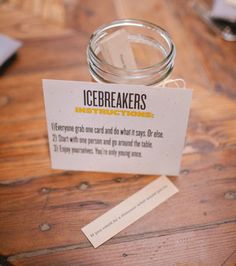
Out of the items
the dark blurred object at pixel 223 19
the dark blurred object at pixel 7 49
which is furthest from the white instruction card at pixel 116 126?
the dark blurred object at pixel 223 19

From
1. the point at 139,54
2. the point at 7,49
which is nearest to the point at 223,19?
the point at 139,54

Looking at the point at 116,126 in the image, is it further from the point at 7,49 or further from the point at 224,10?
the point at 224,10

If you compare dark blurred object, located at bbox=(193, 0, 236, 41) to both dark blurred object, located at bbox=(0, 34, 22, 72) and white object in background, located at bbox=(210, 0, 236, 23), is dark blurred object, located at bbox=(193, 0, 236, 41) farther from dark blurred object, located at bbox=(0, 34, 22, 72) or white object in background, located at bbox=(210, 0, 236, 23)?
dark blurred object, located at bbox=(0, 34, 22, 72)

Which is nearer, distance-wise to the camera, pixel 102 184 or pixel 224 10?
pixel 102 184

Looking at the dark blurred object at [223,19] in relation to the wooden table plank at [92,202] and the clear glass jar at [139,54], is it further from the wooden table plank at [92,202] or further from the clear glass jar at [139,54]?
the wooden table plank at [92,202]

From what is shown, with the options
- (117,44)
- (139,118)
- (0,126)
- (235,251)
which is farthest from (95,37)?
(235,251)

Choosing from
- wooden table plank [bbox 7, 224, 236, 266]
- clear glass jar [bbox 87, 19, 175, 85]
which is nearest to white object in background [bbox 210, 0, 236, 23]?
clear glass jar [bbox 87, 19, 175, 85]
